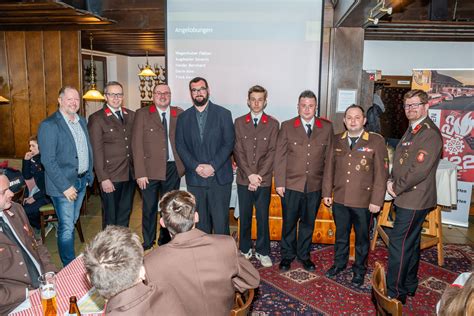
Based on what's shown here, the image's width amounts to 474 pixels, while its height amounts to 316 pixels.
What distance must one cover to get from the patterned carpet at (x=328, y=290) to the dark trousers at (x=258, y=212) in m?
0.26

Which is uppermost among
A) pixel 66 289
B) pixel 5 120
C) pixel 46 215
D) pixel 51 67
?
pixel 51 67

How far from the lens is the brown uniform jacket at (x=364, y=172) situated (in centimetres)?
357

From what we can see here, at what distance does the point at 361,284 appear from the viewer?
12.5 ft

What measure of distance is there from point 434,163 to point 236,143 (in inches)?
71.0

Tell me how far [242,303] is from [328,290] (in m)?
2.09

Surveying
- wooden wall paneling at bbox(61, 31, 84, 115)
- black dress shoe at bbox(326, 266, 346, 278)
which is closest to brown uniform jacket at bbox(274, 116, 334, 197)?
black dress shoe at bbox(326, 266, 346, 278)

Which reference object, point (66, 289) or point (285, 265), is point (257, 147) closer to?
point (285, 265)

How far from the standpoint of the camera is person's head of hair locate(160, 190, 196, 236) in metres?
1.98

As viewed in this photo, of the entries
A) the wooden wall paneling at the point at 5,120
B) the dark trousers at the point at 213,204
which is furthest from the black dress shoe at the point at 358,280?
the wooden wall paneling at the point at 5,120

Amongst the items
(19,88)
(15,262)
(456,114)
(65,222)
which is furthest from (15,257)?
(456,114)

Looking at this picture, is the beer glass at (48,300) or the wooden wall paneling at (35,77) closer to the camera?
the beer glass at (48,300)

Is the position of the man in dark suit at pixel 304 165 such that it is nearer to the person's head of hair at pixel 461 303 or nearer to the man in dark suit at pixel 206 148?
the man in dark suit at pixel 206 148

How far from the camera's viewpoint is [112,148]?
13.6ft

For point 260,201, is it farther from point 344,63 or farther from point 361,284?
point 344,63
